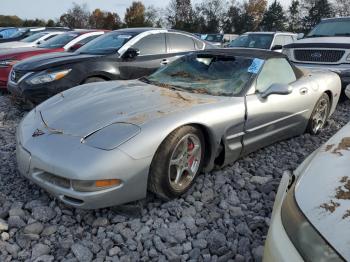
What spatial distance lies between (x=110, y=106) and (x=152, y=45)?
368cm

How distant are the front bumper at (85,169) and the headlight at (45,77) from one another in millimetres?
2924

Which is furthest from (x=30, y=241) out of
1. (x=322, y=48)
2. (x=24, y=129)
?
(x=322, y=48)

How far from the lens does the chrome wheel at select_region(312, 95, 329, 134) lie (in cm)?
503

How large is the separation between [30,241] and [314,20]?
54.1 meters

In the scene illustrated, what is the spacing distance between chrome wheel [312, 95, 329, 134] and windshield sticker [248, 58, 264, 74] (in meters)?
1.38

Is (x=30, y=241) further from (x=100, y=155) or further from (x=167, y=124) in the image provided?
(x=167, y=124)

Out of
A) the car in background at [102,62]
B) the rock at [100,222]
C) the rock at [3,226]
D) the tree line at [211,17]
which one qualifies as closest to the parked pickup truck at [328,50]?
the car in background at [102,62]

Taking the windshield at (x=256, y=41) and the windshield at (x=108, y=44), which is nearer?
the windshield at (x=108, y=44)

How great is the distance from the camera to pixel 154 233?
2.76 metres

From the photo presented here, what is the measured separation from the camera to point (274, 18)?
52750 mm

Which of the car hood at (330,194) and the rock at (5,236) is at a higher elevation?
the car hood at (330,194)

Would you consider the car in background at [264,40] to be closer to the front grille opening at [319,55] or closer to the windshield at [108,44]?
the front grille opening at [319,55]

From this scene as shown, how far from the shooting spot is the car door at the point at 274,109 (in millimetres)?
3773

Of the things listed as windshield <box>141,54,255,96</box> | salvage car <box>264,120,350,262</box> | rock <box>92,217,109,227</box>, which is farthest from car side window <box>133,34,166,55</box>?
salvage car <box>264,120,350,262</box>
